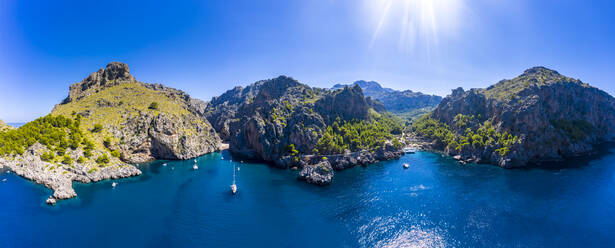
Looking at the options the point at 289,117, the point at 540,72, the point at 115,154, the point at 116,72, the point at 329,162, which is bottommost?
the point at 329,162

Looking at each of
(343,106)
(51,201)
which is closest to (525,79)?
(343,106)

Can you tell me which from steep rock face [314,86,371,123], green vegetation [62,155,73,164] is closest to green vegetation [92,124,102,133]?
green vegetation [62,155,73,164]

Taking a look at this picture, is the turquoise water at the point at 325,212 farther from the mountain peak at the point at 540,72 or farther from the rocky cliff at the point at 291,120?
the mountain peak at the point at 540,72

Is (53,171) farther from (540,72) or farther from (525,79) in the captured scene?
(540,72)

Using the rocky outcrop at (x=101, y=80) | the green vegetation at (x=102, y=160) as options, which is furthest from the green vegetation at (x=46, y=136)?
the rocky outcrop at (x=101, y=80)

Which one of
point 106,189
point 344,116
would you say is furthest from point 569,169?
point 106,189
